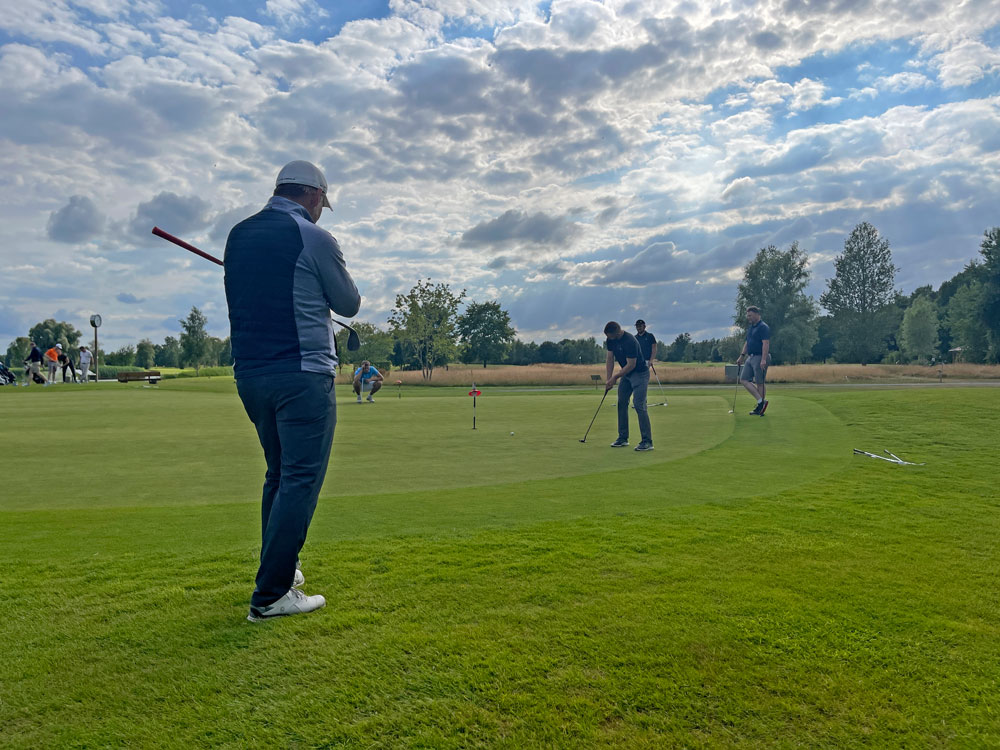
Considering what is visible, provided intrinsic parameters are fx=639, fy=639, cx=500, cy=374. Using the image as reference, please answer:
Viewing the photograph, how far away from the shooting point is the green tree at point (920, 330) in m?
73.6

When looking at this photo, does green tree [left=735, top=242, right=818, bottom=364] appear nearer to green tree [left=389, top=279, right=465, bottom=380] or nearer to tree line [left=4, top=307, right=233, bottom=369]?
green tree [left=389, top=279, right=465, bottom=380]

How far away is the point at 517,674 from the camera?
2.85m

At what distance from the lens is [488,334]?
95.6 metres

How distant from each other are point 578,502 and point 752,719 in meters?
4.06

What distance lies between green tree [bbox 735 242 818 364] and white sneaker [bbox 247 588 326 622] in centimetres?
8248

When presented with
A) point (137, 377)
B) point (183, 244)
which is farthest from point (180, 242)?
point (137, 377)

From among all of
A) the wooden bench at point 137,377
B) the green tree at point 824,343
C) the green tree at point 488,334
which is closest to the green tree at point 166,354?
the green tree at point 488,334

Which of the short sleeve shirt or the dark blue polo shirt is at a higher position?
the dark blue polo shirt

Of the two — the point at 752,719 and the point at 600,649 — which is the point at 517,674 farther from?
the point at 752,719

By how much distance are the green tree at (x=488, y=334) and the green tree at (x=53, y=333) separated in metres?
52.7

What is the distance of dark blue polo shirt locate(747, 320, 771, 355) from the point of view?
16.5 m

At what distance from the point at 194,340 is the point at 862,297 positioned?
85.9 m

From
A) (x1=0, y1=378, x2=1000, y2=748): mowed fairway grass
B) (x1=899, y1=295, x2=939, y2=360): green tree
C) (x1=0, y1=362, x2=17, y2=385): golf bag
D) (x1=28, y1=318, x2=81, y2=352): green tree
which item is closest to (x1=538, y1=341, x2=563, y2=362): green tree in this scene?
(x1=899, y1=295, x2=939, y2=360): green tree

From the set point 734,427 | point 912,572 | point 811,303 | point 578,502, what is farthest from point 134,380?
point 811,303
